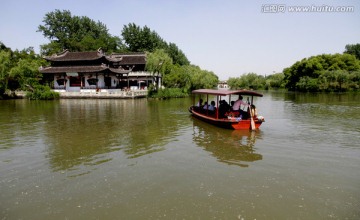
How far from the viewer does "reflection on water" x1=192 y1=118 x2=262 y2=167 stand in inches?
344

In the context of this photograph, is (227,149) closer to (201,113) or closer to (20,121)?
(201,113)

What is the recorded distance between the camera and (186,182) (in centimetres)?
675

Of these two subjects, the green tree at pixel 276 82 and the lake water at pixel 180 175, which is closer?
the lake water at pixel 180 175

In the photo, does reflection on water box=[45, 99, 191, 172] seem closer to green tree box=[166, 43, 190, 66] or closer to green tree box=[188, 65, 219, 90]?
green tree box=[188, 65, 219, 90]

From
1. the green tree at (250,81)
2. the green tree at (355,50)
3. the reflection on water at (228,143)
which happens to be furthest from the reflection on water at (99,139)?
the green tree at (355,50)

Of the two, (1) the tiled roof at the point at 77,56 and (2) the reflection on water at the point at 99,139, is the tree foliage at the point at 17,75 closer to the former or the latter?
(1) the tiled roof at the point at 77,56

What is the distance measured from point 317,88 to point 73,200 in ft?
199

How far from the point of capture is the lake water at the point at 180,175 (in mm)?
5430

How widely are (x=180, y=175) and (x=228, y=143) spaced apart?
4.02m

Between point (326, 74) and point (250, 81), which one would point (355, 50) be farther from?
point (326, 74)

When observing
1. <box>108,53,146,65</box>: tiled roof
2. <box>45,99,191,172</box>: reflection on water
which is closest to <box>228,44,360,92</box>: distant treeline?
<box>108,53,146,65</box>: tiled roof

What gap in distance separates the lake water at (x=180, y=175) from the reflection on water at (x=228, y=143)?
0.11ft

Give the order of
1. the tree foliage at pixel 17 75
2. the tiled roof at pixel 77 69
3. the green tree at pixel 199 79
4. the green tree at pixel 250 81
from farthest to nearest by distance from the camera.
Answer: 1. the green tree at pixel 250 81
2. the green tree at pixel 199 79
3. the tiled roof at pixel 77 69
4. the tree foliage at pixel 17 75

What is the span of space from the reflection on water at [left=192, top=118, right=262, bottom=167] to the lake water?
35 mm
